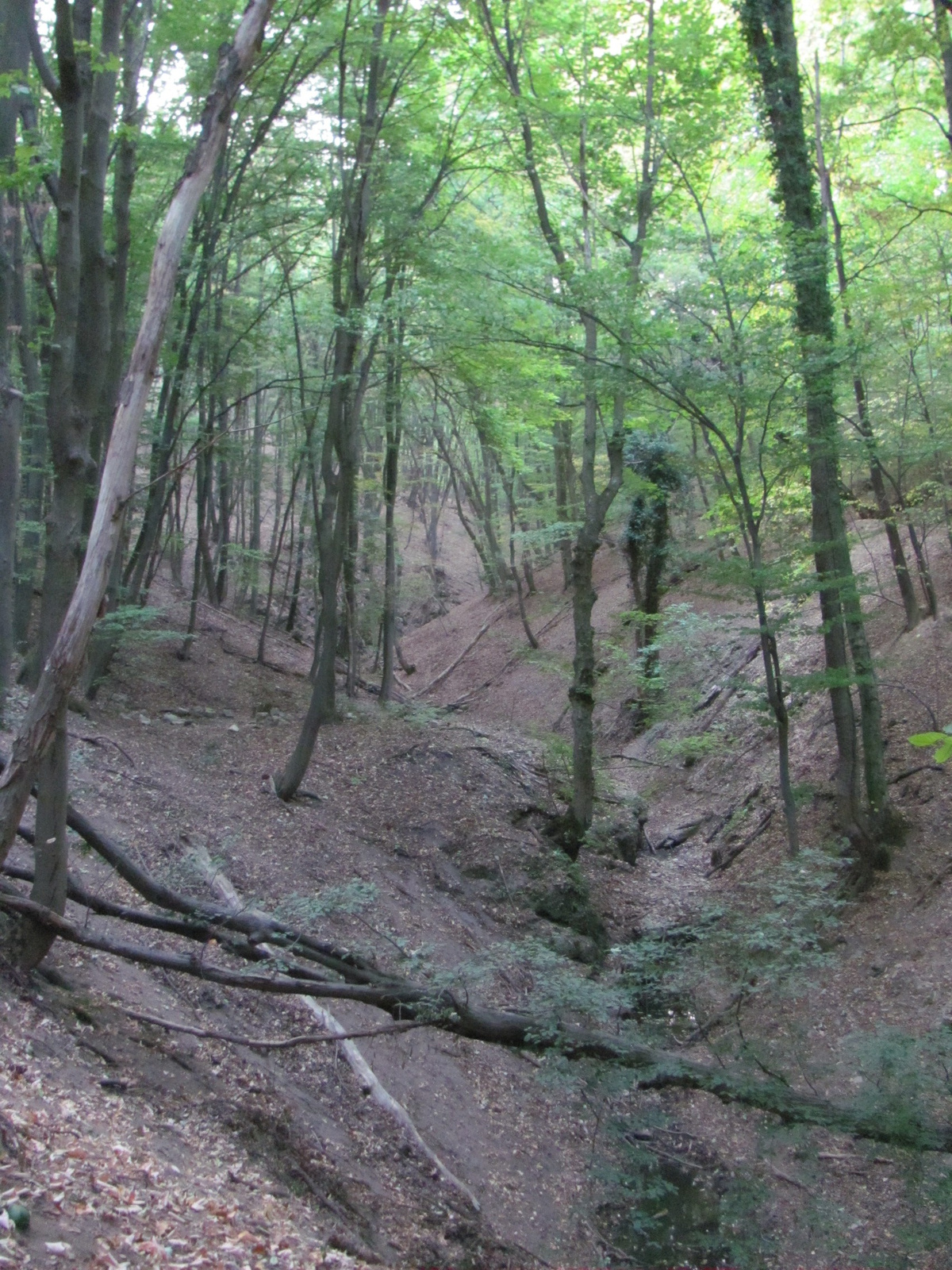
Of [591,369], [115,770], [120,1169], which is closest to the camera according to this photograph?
[120,1169]

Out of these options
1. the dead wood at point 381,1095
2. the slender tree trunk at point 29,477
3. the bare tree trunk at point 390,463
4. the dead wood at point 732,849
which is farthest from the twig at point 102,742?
the dead wood at point 732,849

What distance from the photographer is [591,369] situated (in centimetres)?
1082

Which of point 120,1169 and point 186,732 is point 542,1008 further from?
point 186,732

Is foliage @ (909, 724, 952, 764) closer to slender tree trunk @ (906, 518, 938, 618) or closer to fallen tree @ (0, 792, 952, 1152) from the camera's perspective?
fallen tree @ (0, 792, 952, 1152)

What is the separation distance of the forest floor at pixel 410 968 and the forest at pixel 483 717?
46mm

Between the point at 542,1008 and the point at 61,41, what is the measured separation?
5995 millimetres

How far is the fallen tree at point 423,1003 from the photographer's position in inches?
205

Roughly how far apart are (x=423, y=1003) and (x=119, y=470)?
11.1 feet

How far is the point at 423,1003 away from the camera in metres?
5.38

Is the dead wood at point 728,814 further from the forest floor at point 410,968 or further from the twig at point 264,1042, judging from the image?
the twig at point 264,1042

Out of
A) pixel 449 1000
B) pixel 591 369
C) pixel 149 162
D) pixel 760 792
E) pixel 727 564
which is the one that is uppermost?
pixel 149 162

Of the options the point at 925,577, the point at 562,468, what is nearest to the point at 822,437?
the point at 925,577

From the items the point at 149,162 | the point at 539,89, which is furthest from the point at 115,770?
the point at 539,89

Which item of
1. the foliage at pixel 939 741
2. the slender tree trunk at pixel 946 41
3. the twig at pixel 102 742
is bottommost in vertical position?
the twig at pixel 102 742
